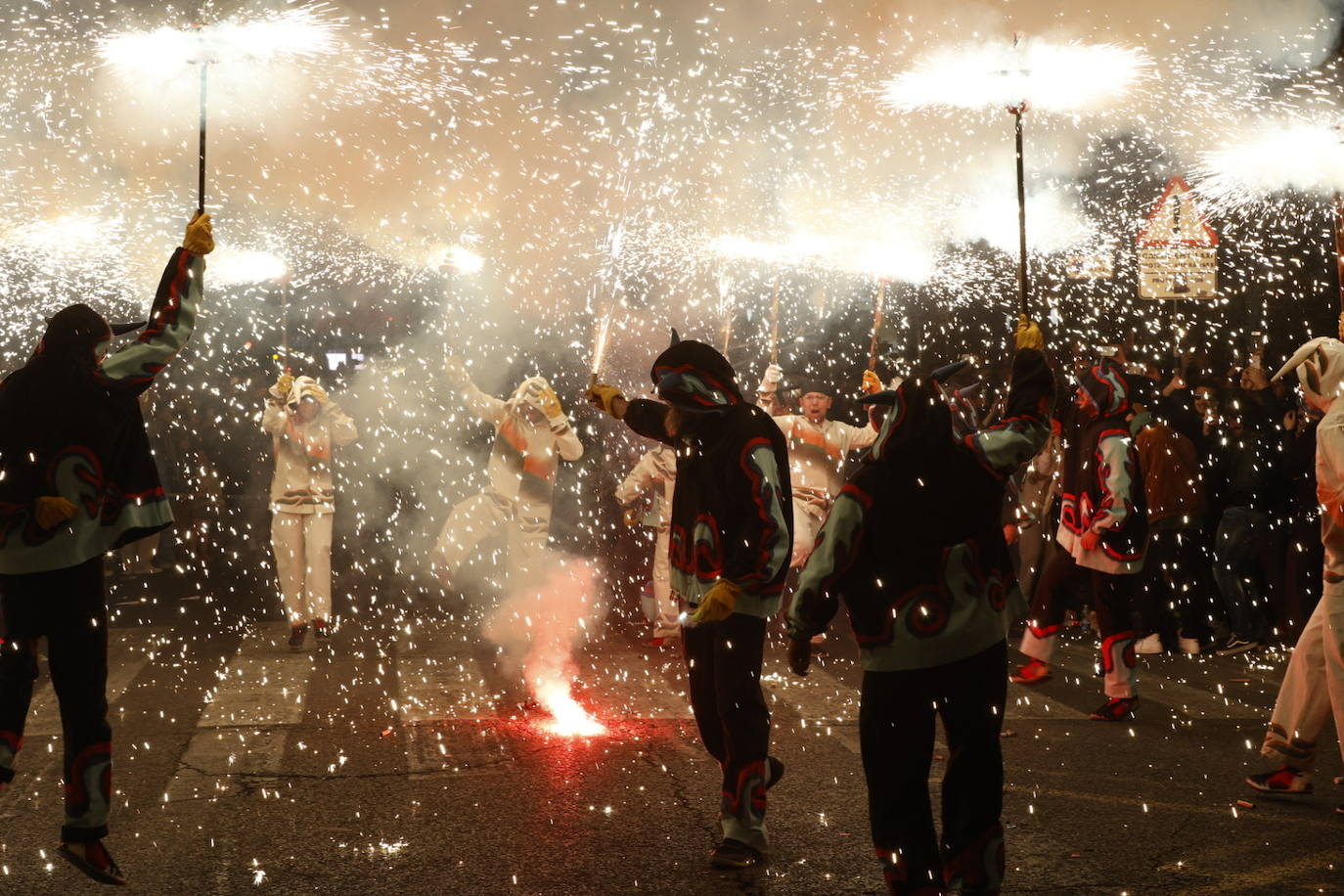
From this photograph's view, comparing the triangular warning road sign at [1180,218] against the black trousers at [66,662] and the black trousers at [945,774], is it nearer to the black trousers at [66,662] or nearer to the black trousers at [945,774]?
the black trousers at [945,774]

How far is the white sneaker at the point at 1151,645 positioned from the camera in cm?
903

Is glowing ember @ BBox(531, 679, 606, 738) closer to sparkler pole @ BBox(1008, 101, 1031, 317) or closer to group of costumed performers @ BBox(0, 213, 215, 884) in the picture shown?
group of costumed performers @ BBox(0, 213, 215, 884)

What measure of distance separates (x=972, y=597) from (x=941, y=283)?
47.7ft

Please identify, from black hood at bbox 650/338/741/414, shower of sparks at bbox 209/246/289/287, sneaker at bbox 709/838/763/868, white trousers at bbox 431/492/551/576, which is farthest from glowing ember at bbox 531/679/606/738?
shower of sparks at bbox 209/246/289/287

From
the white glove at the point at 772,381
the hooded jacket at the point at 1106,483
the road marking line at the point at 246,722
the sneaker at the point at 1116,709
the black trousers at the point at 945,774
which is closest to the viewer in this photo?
the black trousers at the point at 945,774

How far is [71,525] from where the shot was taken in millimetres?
4168

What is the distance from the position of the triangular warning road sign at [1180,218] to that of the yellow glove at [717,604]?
8154mm

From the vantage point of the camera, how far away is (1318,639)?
5027mm

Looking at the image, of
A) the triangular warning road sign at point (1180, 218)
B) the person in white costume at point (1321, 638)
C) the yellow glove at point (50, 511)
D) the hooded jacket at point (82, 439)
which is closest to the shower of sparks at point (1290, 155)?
the triangular warning road sign at point (1180, 218)

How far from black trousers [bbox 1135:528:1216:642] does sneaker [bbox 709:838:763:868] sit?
564 cm

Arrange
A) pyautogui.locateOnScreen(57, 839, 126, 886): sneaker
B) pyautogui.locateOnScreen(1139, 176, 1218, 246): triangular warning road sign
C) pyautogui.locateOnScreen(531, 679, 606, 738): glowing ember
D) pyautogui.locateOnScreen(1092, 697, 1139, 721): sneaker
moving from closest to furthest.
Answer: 1. pyautogui.locateOnScreen(57, 839, 126, 886): sneaker
2. pyautogui.locateOnScreen(531, 679, 606, 738): glowing ember
3. pyautogui.locateOnScreen(1092, 697, 1139, 721): sneaker
4. pyautogui.locateOnScreen(1139, 176, 1218, 246): triangular warning road sign

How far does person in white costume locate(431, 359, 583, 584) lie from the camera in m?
8.81

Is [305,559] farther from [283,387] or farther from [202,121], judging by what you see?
[202,121]

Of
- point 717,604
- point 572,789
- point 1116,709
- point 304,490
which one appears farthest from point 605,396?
point 304,490
